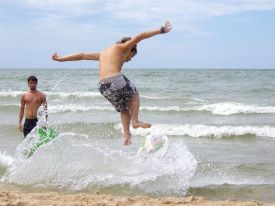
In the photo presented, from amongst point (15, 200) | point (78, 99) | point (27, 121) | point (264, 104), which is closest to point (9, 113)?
point (78, 99)

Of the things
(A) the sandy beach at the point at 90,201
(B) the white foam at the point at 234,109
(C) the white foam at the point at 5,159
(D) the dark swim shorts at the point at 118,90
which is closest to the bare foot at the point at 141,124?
(D) the dark swim shorts at the point at 118,90

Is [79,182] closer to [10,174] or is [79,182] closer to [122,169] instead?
[122,169]

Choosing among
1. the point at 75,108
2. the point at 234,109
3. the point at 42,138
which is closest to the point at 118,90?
the point at 42,138

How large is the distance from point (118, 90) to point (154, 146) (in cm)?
111

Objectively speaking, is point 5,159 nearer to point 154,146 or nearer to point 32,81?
point 32,81

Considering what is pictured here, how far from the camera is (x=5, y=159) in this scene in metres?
8.14

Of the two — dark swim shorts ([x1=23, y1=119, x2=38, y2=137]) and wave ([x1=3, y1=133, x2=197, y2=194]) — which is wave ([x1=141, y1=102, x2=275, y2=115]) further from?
wave ([x1=3, y1=133, x2=197, y2=194])

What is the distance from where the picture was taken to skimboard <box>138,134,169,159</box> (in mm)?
6488

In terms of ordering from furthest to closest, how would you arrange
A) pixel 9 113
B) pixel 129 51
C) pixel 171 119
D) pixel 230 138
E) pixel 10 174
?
pixel 9 113 → pixel 171 119 → pixel 230 138 → pixel 10 174 → pixel 129 51

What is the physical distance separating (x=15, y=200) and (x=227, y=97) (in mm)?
18079

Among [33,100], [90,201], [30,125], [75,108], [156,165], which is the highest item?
[33,100]

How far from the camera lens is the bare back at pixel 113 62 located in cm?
585

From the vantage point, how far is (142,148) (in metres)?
6.57

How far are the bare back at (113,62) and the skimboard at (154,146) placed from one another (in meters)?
1.21
